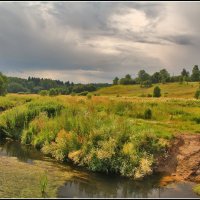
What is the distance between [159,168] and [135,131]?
3.53 metres

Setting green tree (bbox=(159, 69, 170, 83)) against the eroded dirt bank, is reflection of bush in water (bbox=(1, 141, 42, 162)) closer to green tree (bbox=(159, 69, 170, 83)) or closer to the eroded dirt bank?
the eroded dirt bank

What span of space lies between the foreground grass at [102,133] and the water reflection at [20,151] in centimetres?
77

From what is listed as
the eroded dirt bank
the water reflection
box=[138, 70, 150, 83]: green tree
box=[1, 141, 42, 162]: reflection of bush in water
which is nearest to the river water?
the eroded dirt bank

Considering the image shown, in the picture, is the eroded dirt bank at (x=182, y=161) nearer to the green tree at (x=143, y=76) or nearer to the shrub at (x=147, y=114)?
the shrub at (x=147, y=114)

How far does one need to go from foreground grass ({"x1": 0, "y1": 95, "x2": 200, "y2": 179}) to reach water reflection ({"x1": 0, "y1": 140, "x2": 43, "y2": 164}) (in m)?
0.77

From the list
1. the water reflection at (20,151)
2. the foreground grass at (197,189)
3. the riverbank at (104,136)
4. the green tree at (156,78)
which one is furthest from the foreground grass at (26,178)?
the green tree at (156,78)

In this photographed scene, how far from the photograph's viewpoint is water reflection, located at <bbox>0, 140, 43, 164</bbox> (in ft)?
107

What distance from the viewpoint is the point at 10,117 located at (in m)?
42.8

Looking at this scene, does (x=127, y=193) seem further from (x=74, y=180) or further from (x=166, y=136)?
(x=166, y=136)

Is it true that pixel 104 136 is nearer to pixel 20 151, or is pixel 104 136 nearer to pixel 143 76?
pixel 20 151

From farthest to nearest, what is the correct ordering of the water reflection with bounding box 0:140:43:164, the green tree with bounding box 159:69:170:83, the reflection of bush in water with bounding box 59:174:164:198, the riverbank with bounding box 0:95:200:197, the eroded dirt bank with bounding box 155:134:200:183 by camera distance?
the green tree with bounding box 159:69:170:83 → the water reflection with bounding box 0:140:43:164 → the riverbank with bounding box 0:95:200:197 → the eroded dirt bank with bounding box 155:134:200:183 → the reflection of bush in water with bounding box 59:174:164:198

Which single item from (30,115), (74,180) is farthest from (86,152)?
(30,115)

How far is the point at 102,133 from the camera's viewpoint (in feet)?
96.3

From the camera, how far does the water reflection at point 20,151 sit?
3254 cm
